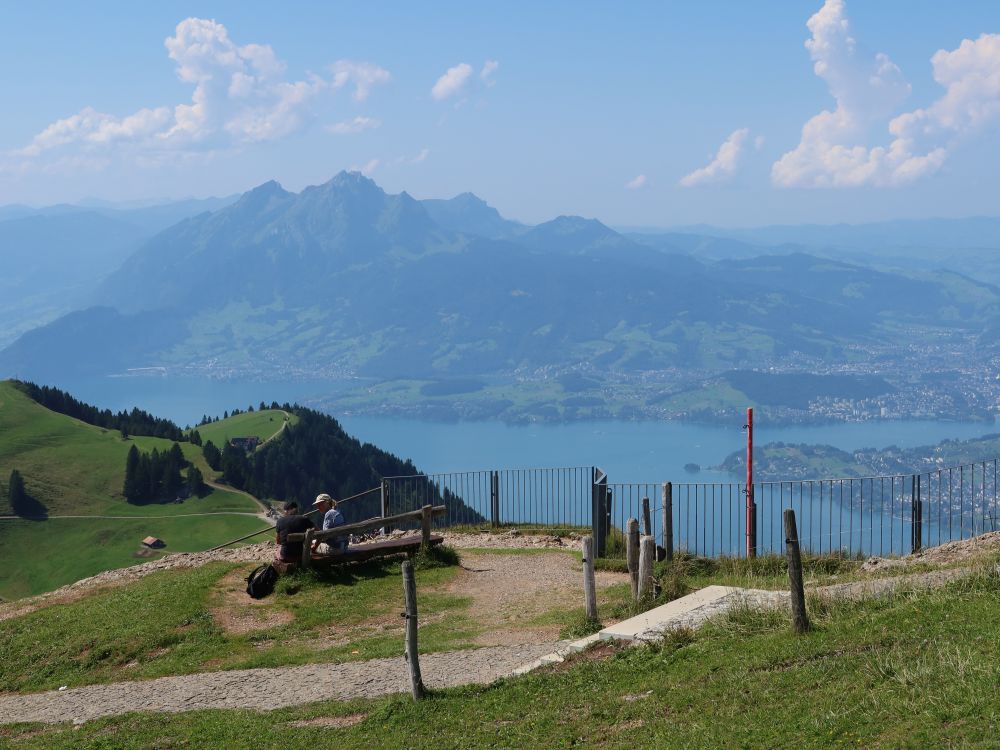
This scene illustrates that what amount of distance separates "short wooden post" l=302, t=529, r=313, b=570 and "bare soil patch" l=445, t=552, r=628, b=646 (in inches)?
104

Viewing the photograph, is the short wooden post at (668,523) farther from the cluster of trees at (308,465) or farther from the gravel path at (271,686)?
the cluster of trees at (308,465)

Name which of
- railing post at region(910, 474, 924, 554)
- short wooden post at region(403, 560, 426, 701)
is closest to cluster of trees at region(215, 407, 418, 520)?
railing post at region(910, 474, 924, 554)

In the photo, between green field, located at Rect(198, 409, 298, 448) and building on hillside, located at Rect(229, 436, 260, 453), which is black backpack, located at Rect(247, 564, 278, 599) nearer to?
building on hillside, located at Rect(229, 436, 260, 453)

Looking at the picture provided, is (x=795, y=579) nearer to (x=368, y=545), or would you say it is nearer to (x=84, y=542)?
(x=368, y=545)

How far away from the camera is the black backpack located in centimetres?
1805

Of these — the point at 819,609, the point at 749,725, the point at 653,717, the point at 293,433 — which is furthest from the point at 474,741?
the point at 293,433

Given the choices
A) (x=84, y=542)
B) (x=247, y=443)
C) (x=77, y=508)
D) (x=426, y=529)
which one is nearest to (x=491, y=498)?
(x=426, y=529)

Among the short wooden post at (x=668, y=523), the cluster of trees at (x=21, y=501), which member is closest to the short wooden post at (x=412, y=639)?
the short wooden post at (x=668, y=523)

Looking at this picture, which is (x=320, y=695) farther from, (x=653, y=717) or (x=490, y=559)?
(x=490, y=559)

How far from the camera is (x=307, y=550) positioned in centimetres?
1864

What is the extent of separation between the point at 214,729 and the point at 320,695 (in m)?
1.47

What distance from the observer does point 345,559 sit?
19.1 meters

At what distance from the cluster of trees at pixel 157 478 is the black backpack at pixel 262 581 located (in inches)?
3511

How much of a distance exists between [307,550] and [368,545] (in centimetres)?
128
